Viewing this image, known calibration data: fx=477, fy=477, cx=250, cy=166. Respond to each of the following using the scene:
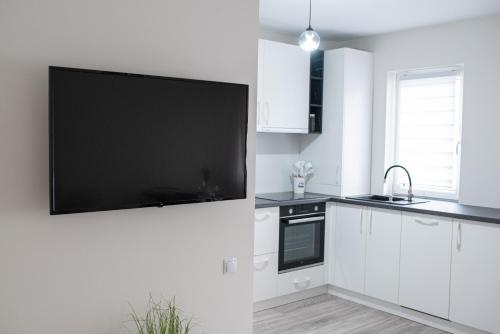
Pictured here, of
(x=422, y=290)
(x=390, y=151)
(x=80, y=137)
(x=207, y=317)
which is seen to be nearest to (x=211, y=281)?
(x=207, y=317)

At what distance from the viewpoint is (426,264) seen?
392 centimetres

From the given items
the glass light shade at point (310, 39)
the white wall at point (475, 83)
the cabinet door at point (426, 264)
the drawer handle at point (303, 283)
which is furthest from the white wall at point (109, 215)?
the white wall at point (475, 83)

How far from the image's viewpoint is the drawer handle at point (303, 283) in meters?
4.38

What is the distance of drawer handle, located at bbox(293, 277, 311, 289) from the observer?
4379 mm

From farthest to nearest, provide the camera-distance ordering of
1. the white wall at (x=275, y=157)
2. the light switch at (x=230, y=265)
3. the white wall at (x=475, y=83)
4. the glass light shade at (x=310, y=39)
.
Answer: the white wall at (x=275, y=157) < the white wall at (x=475, y=83) < the glass light shade at (x=310, y=39) < the light switch at (x=230, y=265)

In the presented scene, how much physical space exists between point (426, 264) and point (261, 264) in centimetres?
137

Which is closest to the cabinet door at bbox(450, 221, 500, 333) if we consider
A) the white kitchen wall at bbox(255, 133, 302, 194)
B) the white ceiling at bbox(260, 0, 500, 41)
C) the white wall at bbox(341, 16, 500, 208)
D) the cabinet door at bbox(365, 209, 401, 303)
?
the cabinet door at bbox(365, 209, 401, 303)

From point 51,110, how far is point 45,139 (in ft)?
0.52

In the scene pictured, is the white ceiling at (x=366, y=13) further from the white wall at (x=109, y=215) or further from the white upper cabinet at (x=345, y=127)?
the white wall at (x=109, y=215)

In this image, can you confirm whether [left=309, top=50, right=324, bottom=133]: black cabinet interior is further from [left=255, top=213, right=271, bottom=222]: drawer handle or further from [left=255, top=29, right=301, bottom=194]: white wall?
[left=255, top=213, right=271, bottom=222]: drawer handle

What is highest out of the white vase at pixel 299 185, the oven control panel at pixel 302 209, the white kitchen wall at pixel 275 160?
the white kitchen wall at pixel 275 160

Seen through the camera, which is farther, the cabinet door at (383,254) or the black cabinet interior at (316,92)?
the black cabinet interior at (316,92)

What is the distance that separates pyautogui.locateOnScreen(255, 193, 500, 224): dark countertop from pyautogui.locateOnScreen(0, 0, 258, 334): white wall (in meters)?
1.43

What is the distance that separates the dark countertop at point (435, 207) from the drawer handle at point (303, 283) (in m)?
0.73
